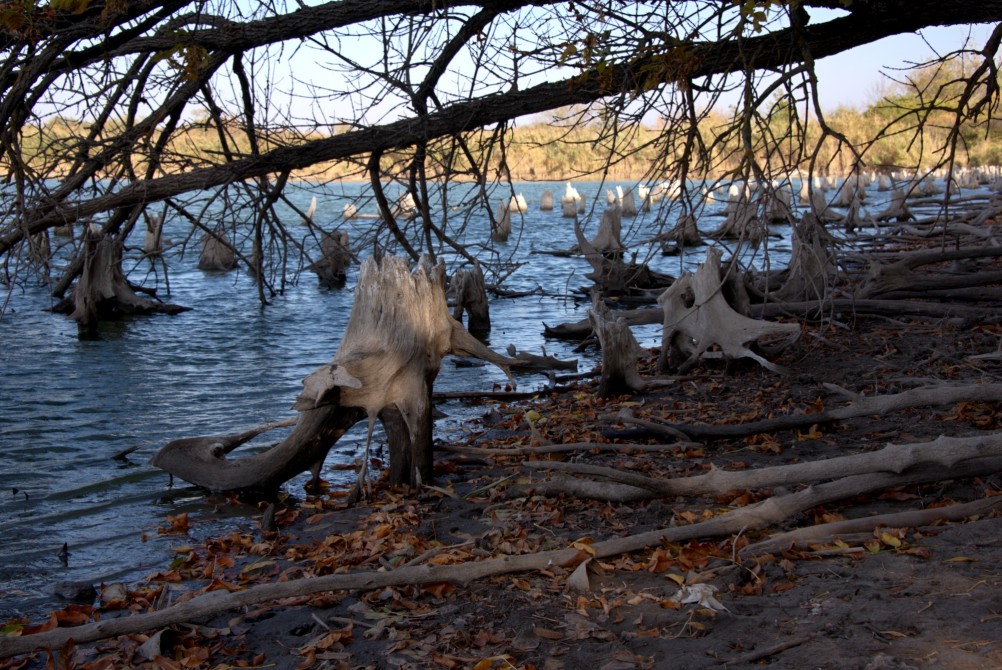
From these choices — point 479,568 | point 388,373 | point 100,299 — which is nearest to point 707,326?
point 388,373

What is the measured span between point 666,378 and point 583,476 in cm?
362

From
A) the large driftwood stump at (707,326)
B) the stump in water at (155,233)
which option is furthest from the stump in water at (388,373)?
the large driftwood stump at (707,326)

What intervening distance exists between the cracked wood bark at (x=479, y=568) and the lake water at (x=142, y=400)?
1389mm

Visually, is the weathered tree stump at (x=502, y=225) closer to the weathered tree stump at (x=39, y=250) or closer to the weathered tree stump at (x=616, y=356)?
A: the weathered tree stump at (x=616, y=356)

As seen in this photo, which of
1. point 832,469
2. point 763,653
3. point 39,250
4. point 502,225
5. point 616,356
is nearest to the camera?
point 763,653

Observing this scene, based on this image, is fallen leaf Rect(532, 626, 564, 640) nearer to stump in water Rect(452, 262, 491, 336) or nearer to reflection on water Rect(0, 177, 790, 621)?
reflection on water Rect(0, 177, 790, 621)

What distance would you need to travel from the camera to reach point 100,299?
17469 mm

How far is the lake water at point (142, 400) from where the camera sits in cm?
636

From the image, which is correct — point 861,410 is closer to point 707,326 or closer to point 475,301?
point 707,326

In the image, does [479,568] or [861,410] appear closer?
[479,568]

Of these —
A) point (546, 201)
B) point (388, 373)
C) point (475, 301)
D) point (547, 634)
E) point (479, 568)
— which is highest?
point (546, 201)

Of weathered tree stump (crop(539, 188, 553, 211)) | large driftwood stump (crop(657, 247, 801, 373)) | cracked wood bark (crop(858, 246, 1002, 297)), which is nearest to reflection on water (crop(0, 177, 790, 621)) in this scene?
large driftwood stump (crop(657, 247, 801, 373))

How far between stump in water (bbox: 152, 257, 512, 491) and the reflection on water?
0.76 m

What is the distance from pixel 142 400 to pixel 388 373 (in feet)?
21.2
